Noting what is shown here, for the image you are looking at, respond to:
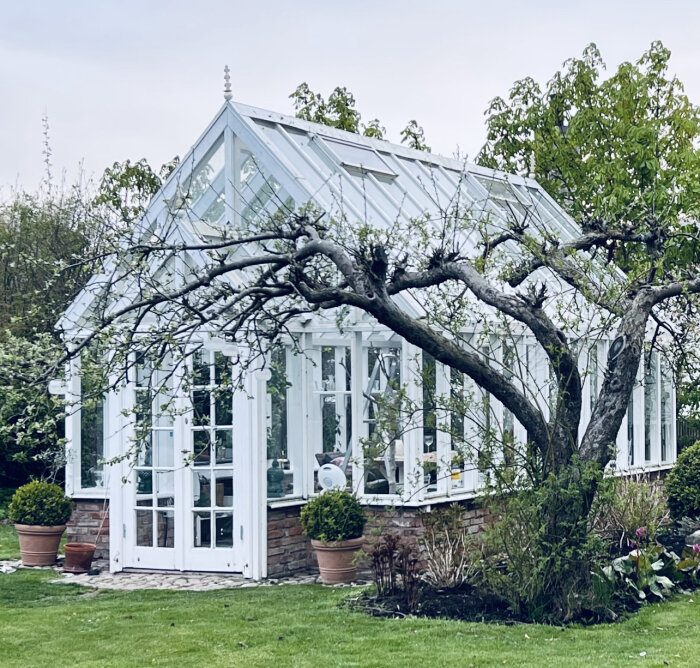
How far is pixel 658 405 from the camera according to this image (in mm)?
15352

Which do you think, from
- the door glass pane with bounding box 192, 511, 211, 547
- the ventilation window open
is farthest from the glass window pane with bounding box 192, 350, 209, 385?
the ventilation window open

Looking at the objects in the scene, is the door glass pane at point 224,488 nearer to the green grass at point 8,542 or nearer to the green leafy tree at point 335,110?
the green grass at point 8,542

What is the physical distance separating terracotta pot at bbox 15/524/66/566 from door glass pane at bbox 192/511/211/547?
186 cm

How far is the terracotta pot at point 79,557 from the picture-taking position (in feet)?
37.5

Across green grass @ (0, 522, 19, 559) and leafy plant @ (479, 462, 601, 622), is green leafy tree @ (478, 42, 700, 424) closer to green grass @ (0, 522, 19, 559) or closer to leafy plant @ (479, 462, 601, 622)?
leafy plant @ (479, 462, 601, 622)

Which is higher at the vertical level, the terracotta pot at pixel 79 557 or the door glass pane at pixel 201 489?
the door glass pane at pixel 201 489

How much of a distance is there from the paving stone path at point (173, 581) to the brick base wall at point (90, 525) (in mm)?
742

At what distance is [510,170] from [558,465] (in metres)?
12.8

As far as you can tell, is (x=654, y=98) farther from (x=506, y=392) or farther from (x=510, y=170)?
(x=506, y=392)

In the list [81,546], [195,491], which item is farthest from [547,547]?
[81,546]

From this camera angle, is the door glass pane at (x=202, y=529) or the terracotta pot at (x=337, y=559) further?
the door glass pane at (x=202, y=529)

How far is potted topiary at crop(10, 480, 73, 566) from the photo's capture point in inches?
468

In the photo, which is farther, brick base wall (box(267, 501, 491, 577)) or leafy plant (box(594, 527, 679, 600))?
brick base wall (box(267, 501, 491, 577))

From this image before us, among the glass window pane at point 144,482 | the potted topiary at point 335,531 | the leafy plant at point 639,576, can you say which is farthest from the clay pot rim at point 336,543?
the leafy plant at point 639,576
